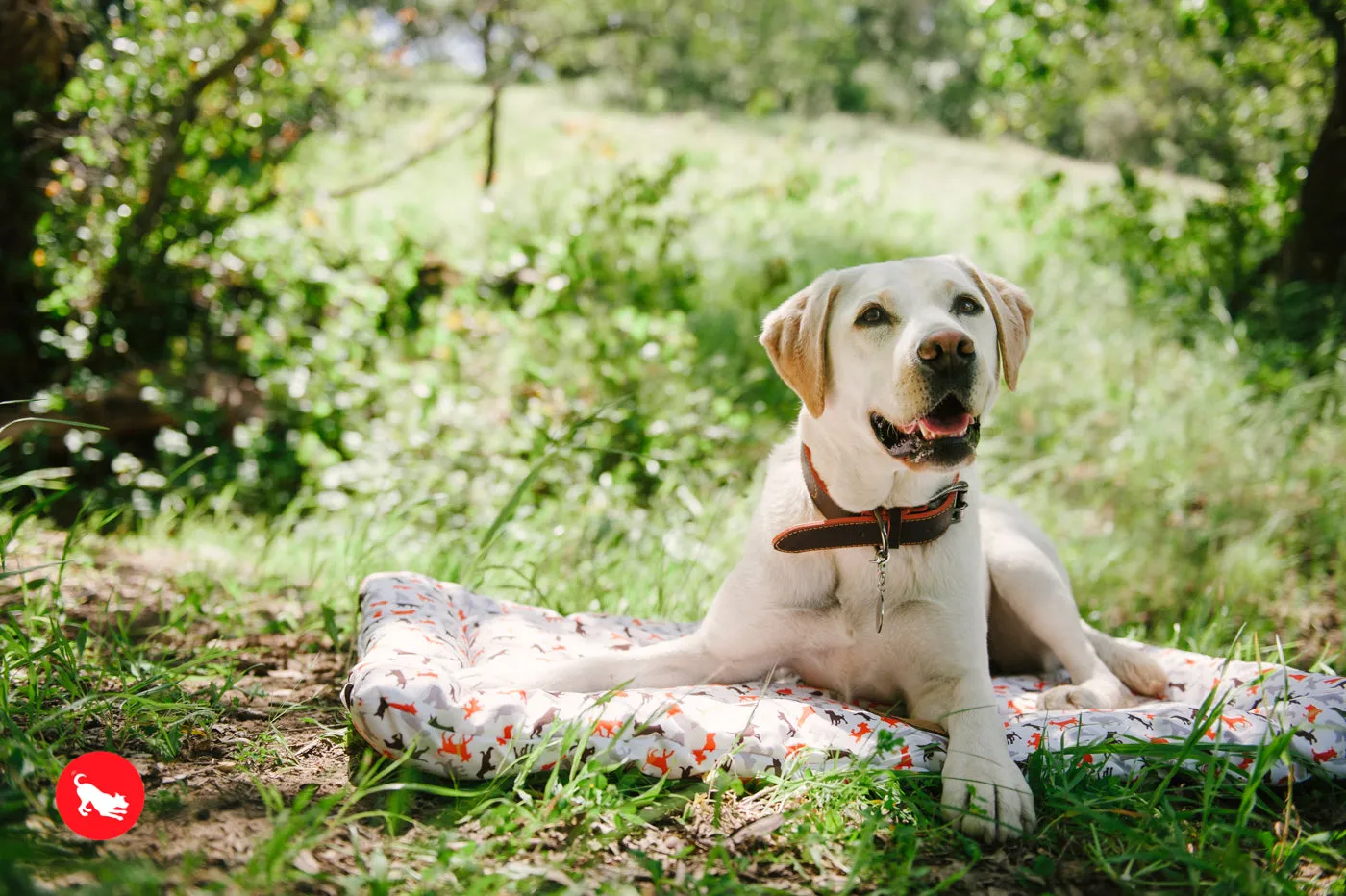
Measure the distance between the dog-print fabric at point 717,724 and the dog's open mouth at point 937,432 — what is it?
0.69 meters

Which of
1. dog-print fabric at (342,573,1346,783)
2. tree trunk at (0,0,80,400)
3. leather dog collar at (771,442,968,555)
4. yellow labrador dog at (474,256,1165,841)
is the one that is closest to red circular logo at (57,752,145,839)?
dog-print fabric at (342,573,1346,783)

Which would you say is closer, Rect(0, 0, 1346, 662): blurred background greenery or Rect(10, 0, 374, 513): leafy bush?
Rect(0, 0, 1346, 662): blurred background greenery

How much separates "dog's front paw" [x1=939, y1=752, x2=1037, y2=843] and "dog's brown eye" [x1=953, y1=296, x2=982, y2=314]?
117cm

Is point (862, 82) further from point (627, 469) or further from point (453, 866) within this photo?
point (453, 866)

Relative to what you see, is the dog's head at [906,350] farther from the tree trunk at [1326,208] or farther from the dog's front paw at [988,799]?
the tree trunk at [1326,208]

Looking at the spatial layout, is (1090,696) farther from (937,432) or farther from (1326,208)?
(1326,208)

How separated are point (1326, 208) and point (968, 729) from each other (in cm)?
657

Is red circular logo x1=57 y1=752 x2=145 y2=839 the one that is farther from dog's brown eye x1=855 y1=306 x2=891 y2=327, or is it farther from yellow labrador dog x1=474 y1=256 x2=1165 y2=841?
dog's brown eye x1=855 y1=306 x2=891 y2=327

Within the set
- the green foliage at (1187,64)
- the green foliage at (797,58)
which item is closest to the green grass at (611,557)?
the green foliage at (1187,64)

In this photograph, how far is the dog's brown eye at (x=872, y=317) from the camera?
2.44m

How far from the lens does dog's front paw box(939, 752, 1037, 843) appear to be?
1958 mm

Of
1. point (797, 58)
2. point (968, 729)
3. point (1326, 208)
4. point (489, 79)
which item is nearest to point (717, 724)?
point (968, 729)

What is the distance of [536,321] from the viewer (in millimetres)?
5527

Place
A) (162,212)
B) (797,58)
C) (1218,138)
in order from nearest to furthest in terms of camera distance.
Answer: (162,212), (1218,138), (797,58)
